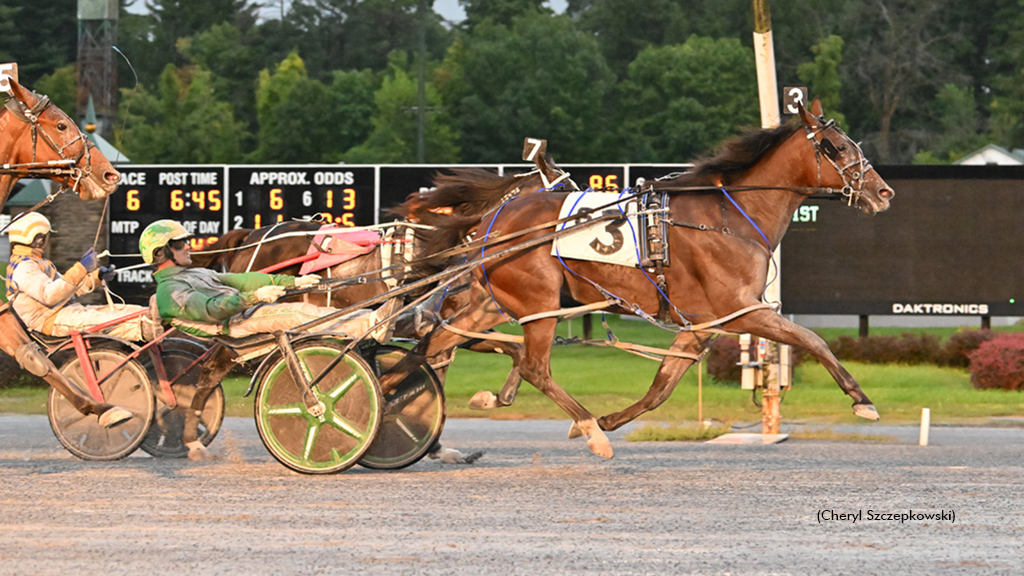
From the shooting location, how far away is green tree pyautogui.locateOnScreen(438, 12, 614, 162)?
48625 mm

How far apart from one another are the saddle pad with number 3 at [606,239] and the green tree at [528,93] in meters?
39.1

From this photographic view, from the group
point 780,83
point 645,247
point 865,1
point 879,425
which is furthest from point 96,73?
point 865,1

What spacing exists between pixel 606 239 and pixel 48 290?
11.0 feet

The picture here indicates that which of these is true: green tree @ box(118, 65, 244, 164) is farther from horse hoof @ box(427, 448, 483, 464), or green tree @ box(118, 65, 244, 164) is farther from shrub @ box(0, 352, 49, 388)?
horse hoof @ box(427, 448, 483, 464)

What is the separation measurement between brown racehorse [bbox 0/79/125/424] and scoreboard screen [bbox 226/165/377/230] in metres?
7.76

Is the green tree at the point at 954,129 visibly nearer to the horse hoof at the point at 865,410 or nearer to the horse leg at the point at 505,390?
the horse leg at the point at 505,390

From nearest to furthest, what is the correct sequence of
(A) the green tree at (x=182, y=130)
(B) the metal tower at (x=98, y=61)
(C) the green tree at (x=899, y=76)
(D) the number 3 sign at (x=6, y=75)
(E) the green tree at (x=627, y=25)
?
(D) the number 3 sign at (x=6, y=75), (B) the metal tower at (x=98, y=61), (A) the green tree at (x=182, y=130), (C) the green tree at (x=899, y=76), (E) the green tree at (x=627, y=25)

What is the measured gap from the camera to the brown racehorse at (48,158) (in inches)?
323

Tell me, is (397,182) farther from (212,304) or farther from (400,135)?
(400,135)

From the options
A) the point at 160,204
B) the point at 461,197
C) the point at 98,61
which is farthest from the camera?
the point at 98,61

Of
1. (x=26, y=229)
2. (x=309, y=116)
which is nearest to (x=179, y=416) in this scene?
(x=26, y=229)

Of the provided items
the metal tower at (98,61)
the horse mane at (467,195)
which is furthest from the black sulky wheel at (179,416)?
the metal tower at (98,61)

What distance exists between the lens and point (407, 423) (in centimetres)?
861

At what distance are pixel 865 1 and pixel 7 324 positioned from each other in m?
57.3
